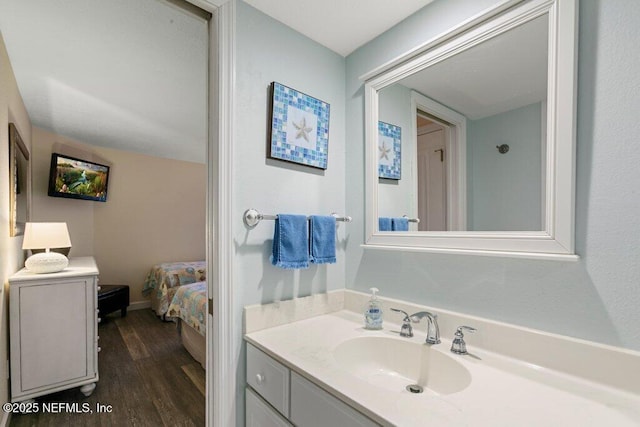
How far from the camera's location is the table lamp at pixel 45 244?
2.03m

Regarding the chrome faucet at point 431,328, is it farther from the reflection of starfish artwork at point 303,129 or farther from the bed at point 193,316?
the bed at point 193,316

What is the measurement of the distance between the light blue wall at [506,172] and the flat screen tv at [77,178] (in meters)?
4.28

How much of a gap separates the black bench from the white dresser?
142 cm

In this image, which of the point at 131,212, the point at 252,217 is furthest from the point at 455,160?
the point at 131,212

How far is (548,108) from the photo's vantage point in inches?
36.7

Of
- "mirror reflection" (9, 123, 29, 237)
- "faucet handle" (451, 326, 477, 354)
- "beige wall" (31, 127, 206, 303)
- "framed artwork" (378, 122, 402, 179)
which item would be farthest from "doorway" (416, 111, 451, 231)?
Result: "beige wall" (31, 127, 206, 303)

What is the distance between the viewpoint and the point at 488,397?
77 centimetres

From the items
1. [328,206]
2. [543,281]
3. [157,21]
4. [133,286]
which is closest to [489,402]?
[543,281]

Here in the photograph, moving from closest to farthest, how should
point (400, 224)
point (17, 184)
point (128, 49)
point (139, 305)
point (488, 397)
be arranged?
point (488, 397) < point (400, 224) < point (128, 49) < point (17, 184) < point (139, 305)

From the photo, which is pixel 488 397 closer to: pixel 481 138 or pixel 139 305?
pixel 481 138

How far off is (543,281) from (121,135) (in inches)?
164

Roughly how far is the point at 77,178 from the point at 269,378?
3911 millimetres

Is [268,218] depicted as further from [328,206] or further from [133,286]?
[133,286]

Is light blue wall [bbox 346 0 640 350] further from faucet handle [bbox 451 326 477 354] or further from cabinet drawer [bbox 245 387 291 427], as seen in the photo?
cabinet drawer [bbox 245 387 291 427]
